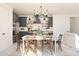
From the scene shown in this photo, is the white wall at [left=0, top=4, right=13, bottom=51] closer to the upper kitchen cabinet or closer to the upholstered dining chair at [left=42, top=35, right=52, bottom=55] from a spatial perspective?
the upholstered dining chair at [left=42, top=35, right=52, bottom=55]

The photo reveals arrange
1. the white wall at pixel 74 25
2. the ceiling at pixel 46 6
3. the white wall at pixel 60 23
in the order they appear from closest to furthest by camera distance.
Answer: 1. the ceiling at pixel 46 6
2. the white wall at pixel 60 23
3. the white wall at pixel 74 25

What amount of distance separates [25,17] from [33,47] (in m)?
3.51

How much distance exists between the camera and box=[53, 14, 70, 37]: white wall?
42.8 ft

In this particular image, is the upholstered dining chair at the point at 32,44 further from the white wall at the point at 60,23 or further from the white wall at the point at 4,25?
the white wall at the point at 60,23

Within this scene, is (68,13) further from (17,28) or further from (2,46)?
(2,46)

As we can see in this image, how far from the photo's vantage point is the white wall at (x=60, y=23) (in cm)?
1303

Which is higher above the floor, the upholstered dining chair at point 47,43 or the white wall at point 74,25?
the white wall at point 74,25

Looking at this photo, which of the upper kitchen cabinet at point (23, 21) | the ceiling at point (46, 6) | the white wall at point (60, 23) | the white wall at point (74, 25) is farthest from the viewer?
the white wall at point (74, 25)

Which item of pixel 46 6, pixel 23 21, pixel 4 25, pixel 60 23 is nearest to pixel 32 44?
pixel 4 25

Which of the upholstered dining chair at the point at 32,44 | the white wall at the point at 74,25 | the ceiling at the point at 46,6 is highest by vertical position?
the ceiling at the point at 46,6

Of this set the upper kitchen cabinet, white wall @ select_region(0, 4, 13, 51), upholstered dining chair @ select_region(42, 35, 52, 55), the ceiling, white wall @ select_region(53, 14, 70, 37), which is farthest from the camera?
white wall @ select_region(53, 14, 70, 37)

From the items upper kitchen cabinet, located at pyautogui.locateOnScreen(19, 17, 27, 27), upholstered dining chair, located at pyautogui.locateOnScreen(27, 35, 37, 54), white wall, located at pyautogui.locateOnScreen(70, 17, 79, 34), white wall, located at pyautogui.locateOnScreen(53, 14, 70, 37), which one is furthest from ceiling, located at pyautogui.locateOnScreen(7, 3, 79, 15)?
white wall, located at pyautogui.locateOnScreen(70, 17, 79, 34)

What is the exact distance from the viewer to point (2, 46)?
876 centimetres

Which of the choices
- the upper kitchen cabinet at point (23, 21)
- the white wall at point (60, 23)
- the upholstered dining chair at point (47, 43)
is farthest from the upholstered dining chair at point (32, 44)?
the white wall at point (60, 23)
